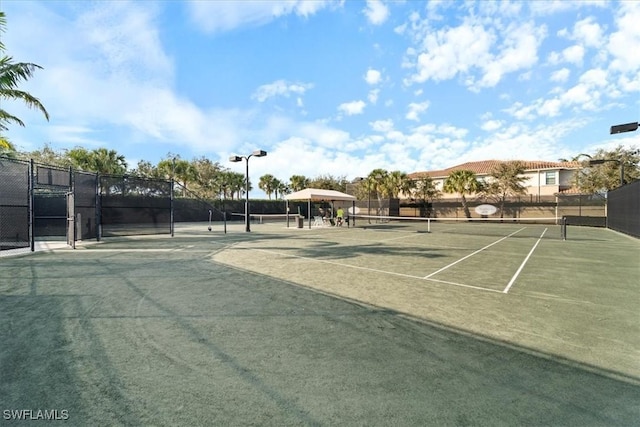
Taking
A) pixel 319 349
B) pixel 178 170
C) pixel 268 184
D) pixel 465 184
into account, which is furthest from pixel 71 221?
pixel 268 184

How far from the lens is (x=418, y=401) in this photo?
2.74 meters

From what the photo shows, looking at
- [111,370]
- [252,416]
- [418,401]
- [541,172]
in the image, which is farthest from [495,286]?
[541,172]

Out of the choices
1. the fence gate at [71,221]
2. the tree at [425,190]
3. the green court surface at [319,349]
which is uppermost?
the tree at [425,190]

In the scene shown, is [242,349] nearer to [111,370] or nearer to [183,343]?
[183,343]

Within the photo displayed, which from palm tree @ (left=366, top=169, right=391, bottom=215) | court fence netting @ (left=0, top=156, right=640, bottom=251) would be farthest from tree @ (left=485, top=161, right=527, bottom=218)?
palm tree @ (left=366, top=169, right=391, bottom=215)

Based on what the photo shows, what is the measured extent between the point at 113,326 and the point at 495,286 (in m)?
7.03

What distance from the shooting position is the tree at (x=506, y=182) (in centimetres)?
3982

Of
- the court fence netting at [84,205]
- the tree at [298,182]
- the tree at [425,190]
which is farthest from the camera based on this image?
the tree at [298,182]

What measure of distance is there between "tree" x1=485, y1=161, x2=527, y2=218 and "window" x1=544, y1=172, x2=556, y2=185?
377cm

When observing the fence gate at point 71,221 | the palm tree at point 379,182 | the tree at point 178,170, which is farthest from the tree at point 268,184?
the fence gate at point 71,221

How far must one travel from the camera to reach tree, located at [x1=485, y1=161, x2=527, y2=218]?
131 feet

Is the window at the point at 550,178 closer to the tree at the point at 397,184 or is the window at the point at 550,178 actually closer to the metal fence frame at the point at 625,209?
the tree at the point at 397,184

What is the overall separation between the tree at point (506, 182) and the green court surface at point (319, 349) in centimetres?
3643

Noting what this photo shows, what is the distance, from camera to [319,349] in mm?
3766
